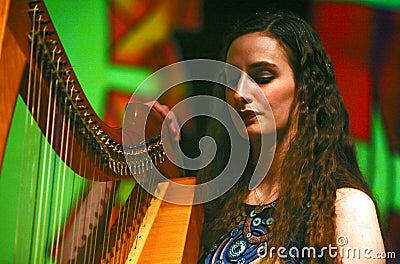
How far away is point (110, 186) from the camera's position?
1.64 meters

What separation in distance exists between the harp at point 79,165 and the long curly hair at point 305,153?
130 millimetres

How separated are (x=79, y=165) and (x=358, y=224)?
585 millimetres

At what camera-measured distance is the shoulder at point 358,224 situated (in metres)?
1.43

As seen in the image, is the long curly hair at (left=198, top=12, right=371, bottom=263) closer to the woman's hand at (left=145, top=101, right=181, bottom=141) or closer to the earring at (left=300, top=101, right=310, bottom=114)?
the earring at (left=300, top=101, right=310, bottom=114)

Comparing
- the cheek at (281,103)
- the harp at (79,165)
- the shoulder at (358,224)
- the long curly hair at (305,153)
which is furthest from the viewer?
the cheek at (281,103)

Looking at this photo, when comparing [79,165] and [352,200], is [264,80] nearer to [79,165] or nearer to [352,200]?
[352,200]

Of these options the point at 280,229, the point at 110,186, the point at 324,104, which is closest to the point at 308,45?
the point at 324,104

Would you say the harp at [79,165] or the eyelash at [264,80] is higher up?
the eyelash at [264,80]

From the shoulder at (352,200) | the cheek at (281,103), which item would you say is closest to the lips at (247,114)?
the cheek at (281,103)

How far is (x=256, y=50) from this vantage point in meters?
1.71

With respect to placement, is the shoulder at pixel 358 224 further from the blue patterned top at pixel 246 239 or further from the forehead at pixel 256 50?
the forehead at pixel 256 50

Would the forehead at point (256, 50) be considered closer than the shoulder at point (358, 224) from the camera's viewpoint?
No

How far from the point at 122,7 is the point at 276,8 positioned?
1.61 feet

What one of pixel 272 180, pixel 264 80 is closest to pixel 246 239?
pixel 272 180
